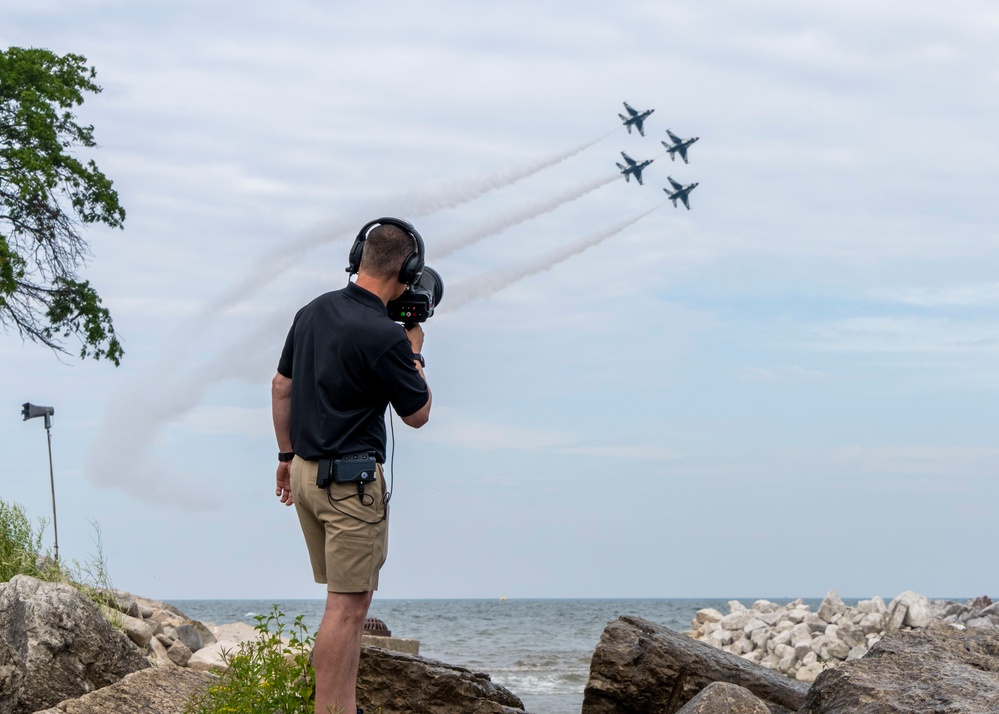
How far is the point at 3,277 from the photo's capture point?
18.4 m

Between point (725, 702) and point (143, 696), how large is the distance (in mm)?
3210

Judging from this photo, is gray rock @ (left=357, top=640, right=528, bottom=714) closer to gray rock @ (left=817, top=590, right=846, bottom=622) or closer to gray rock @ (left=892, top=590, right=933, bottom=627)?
gray rock @ (left=892, top=590, right=933, bottom=627)

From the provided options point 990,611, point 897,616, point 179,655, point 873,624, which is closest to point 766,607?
point 897,616

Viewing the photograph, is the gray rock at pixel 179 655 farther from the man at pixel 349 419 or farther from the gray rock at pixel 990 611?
the gray rock at pixel 990 611

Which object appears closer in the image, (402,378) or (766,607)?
(402,378)

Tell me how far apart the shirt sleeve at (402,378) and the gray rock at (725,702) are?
205 centimetres

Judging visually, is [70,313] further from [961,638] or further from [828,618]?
[961,638]

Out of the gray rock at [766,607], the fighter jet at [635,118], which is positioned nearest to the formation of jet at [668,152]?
the fighter jet at [635,118]

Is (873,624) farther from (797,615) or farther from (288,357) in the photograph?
(288,357)

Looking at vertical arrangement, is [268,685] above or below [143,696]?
above

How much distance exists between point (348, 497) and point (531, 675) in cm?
1527

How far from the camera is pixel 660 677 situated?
7082 mm

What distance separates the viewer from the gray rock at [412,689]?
687cm

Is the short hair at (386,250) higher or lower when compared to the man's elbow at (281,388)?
higher
